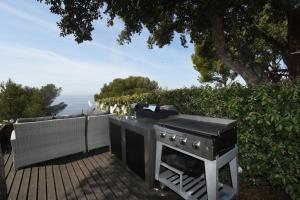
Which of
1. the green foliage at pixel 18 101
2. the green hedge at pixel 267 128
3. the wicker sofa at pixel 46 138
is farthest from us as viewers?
the green foliage at pixel 18 101

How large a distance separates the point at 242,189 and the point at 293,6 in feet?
15.9

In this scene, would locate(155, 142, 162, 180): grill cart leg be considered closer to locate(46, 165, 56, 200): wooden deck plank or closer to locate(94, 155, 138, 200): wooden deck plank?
locate(94, 155, 138, 200): wooden deck plank

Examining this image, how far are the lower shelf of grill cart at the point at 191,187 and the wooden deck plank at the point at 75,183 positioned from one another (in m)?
1.22

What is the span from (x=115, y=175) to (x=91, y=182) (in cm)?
47

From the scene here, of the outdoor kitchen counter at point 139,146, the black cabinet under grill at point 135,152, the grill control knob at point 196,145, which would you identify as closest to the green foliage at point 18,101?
the outdoor kitchen counter at point 139,146

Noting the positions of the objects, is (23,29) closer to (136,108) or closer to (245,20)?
(136,108)

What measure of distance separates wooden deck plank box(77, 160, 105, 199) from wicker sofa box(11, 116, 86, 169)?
517mm

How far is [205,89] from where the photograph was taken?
141 inches

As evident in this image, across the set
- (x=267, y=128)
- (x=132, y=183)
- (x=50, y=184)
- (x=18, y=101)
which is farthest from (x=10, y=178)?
(x=18, y=101)

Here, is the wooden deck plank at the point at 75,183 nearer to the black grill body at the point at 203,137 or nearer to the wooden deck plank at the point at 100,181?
the wooden deck plank at the point at 100,181

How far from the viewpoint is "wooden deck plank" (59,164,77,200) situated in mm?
3027

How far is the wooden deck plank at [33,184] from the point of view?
120 inches

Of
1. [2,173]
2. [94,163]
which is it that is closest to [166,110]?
[94,163]

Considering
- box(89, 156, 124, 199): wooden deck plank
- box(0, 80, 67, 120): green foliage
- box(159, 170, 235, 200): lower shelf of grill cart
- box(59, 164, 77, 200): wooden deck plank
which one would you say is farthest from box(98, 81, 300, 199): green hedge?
box(0, 80, 67, 120): green foliage
